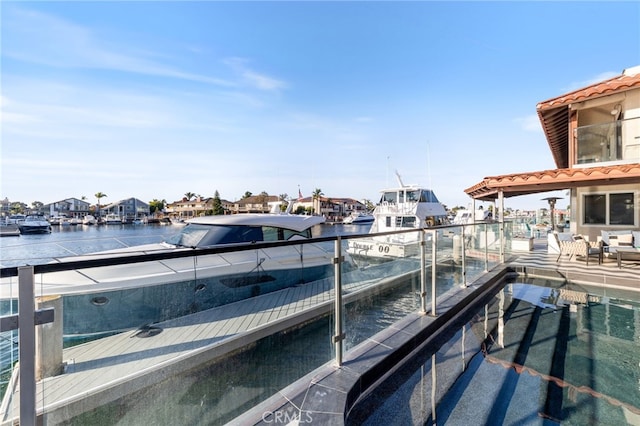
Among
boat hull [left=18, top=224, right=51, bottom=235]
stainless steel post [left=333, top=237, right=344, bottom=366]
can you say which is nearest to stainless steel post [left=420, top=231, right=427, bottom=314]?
stainless steel post [left=333, top=237, right=344, bottom=366]

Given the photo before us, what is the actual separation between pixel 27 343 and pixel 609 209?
12352 mm

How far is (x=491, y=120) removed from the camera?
13.4m

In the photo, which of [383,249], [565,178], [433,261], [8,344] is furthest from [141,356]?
[565,178]

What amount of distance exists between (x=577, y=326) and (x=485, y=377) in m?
2.31

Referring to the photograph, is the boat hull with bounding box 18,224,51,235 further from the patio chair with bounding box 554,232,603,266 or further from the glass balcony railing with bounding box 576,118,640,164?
the glass balcony railing with bounding box 576,118,640,164

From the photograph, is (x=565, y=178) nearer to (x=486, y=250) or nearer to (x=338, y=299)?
(x=486, y=250)

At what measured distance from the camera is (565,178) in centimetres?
750

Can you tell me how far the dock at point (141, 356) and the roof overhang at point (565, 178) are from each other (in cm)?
777

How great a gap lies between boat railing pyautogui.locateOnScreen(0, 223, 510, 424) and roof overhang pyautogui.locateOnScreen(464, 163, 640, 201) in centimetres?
380

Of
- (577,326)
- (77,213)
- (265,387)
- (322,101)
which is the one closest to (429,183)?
(322,101)

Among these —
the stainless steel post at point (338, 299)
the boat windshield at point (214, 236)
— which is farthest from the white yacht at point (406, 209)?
the stainless steel post at point (338, 299)

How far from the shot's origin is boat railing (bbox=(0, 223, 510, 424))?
112 centimetres

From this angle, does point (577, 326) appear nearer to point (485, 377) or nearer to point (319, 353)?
point (485, 377)

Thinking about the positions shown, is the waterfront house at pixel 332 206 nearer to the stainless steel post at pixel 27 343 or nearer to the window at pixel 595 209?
the window at pixel 595 209
